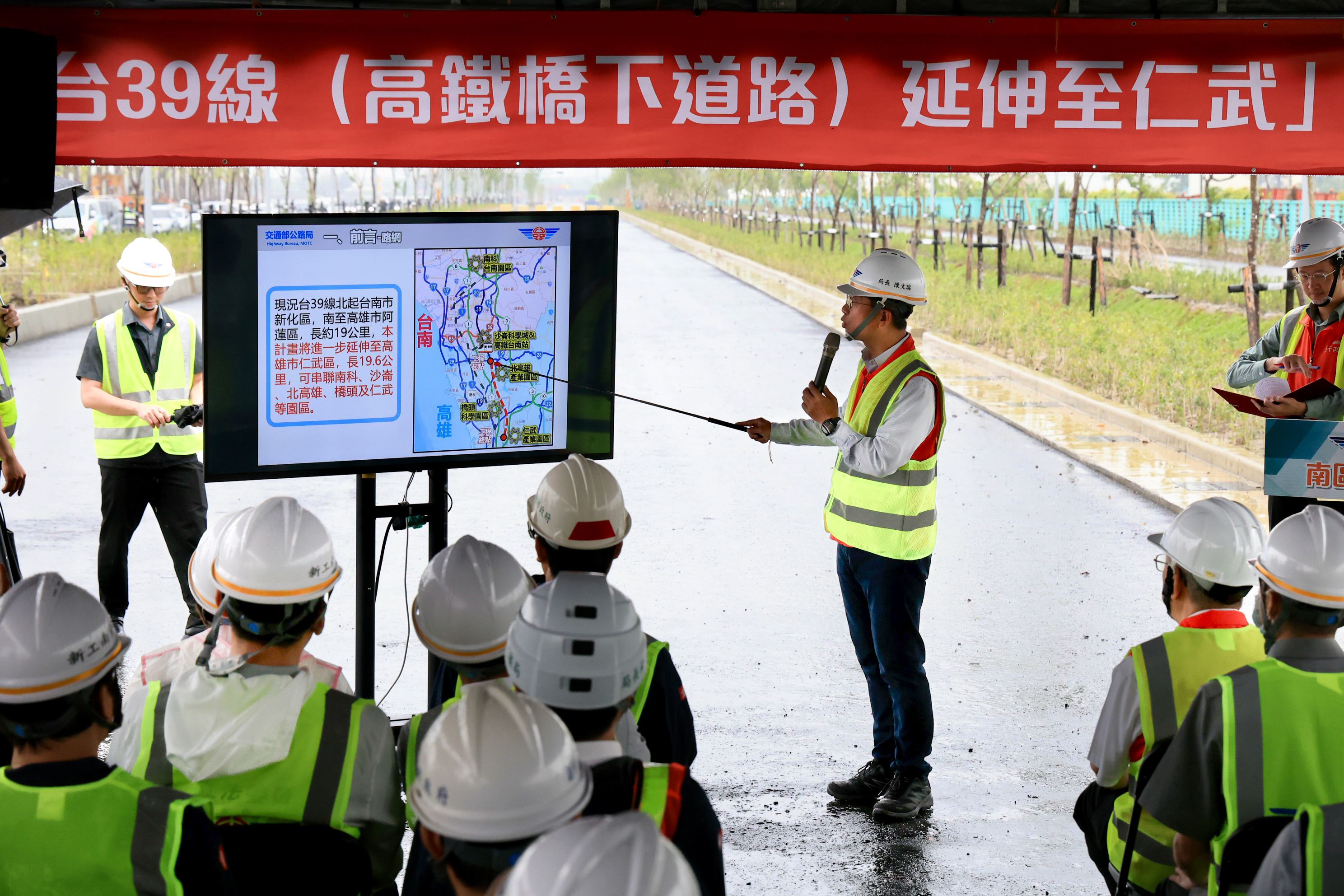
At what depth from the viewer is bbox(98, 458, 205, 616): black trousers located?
7496 mm

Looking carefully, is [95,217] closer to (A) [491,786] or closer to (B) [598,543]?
(B) [598,543]

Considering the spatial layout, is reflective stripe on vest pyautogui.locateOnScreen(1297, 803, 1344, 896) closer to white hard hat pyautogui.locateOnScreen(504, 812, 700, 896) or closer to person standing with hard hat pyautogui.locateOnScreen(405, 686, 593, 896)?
person standing with hard hat pyautogui.locateOnScreen(405, 686, 593, 896)

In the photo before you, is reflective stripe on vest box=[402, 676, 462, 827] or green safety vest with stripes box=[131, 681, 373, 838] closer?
green safety vest with stripes box=[131, 681, 373, 838]

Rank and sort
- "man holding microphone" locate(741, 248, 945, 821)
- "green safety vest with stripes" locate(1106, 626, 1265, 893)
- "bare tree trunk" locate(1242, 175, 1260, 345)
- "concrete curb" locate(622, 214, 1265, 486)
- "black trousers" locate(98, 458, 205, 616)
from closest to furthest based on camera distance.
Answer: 1. "green safety vest with stripes" locate(1106, 626, 1265, 893)
2. "man holding microphone" locate(741, 248, 945, 821)
3. "black trousers" locate(98, 458, 205, 616)
4. "concrete curb" locate(622, 214, 1265, 486)
5. "bare tree trunk" locate(1242, 175, 1260, 345)

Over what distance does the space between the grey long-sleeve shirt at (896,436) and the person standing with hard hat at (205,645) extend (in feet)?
8.52

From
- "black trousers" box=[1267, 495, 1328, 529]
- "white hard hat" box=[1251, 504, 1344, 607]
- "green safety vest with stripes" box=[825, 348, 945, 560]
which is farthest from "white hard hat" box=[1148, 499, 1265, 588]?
"black trousers" box=[1267, 495, 1328, 529]

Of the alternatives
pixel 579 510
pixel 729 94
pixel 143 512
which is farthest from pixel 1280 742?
pixel 143 512

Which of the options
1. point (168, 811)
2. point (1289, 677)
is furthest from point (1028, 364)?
point (168, 811)

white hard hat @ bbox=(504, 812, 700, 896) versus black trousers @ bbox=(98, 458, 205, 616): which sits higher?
white hard hat @ bbox=(504, 812, 700, 896)

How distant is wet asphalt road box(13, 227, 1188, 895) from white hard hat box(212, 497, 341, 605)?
2.61 meters

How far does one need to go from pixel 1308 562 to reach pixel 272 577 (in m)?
Answer: 2.38

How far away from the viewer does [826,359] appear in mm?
5703

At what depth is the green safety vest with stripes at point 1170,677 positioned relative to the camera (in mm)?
3576

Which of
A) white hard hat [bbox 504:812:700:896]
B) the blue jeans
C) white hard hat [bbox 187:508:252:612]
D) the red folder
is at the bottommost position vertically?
the blue jeans
